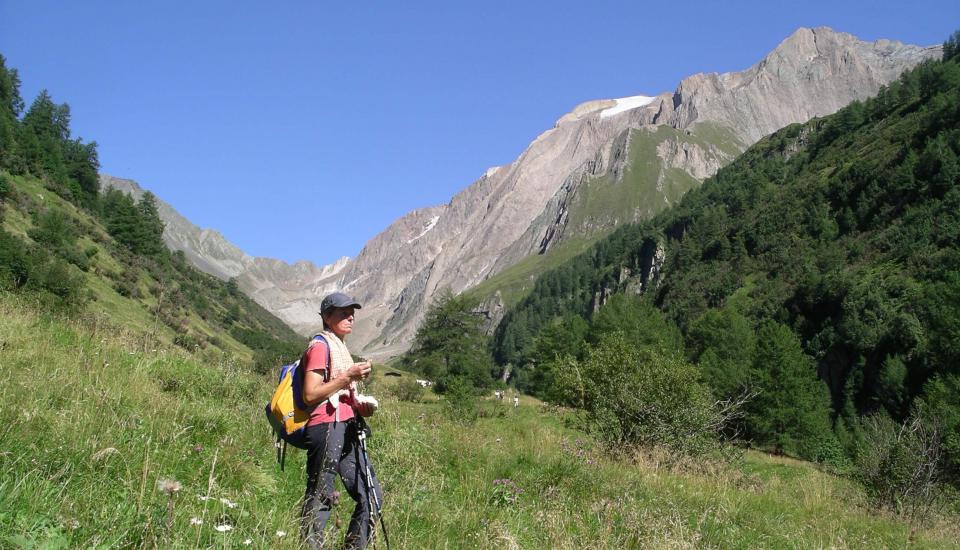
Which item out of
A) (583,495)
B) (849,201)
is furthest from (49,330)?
(849,201)

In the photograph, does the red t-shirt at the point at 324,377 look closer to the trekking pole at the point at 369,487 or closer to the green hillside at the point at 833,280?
the trekking pole at the point at 369,487

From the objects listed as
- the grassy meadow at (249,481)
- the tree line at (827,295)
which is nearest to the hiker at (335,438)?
the grassy meadow at (249,481)

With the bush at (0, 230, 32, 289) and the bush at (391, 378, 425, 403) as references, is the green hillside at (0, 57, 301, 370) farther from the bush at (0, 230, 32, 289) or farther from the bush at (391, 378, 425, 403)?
the bush at (391, 378, 425, 403)

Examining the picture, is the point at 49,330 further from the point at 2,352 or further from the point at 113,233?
the point at 113,233

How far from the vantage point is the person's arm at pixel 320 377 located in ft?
12.1

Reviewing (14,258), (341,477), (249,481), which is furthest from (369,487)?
(14,258)

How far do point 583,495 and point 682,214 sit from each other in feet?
490

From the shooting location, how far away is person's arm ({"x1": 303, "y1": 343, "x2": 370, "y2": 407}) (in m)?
3.67

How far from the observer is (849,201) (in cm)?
8625

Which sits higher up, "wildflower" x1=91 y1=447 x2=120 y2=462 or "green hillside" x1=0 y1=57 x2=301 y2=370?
"green hillside" x1=0 y1=57 x2=301 y2=370

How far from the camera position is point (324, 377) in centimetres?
389

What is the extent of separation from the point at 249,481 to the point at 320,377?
4.95 ft

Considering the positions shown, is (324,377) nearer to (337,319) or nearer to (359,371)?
(359,371)

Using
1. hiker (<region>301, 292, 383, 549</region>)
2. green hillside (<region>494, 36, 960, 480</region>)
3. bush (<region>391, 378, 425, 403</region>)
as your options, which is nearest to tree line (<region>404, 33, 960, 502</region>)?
green hillside (<region>494, 36, 960, 480</region>)
